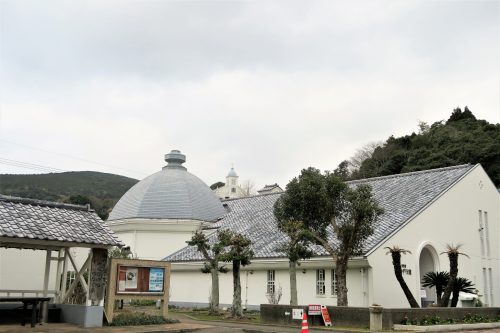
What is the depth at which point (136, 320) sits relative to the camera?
55.5ft

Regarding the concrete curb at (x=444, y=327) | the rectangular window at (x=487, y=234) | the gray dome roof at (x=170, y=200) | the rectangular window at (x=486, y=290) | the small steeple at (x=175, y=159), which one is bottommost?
the concrete curb at (x=444, y=327)

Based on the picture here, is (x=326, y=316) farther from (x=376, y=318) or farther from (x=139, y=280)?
(x=139, y=280)

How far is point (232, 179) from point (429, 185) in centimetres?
7573

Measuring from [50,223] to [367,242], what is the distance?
14.8 metres

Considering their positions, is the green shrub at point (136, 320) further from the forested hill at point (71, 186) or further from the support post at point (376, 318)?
the forested hill at point (71, 186)

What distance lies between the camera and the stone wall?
730 inches

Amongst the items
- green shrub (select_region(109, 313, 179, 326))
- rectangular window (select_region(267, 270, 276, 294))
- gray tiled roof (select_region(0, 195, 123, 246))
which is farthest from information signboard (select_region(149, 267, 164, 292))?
rectangular window (select_region(267, 270, 276, 294))

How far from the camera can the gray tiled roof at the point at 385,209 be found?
2644cm

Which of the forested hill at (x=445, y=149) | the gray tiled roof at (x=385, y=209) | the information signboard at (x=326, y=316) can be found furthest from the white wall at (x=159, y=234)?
the forested hill at (x=445, y=149)

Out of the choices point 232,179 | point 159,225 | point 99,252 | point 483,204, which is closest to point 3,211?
point 99,252

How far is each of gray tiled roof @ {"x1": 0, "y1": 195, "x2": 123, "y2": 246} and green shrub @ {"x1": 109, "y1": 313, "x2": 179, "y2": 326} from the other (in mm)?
2482

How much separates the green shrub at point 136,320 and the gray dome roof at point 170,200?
→ 2081 centimetres

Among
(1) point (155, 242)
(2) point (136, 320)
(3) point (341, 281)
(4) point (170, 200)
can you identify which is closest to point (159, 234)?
(1) point (155, 242)

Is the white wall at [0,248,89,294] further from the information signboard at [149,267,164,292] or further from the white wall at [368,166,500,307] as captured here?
the white wall at [368,166,500,307]
